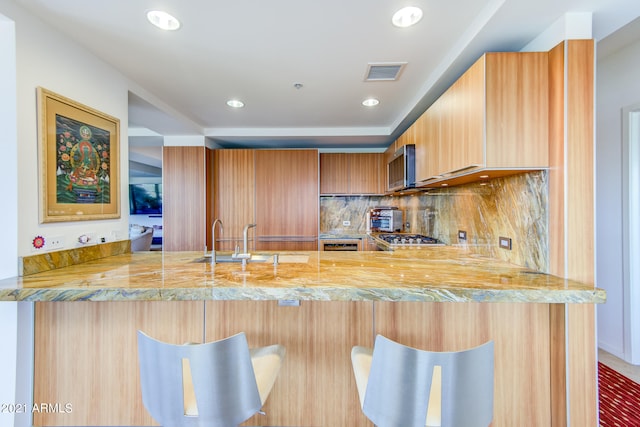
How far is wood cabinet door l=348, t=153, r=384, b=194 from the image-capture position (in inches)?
169

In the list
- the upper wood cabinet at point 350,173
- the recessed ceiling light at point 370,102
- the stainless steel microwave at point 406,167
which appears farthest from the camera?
the upper wood cabinet at point 350,173

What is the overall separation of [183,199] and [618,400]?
459 centimetres

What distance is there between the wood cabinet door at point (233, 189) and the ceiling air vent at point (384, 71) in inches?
87.9

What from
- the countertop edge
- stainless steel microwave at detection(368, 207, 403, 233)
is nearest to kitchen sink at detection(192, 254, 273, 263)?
the countertop edge

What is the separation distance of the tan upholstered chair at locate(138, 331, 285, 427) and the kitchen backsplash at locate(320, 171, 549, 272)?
1587mm

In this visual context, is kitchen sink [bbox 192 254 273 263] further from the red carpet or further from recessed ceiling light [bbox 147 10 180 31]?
the red carpet

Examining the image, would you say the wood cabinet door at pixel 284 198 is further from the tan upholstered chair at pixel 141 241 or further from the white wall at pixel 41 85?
the tan upholstered chair at pixel 141 241

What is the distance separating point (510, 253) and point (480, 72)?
112cm

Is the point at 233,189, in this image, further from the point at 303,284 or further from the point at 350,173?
the point at 303,284

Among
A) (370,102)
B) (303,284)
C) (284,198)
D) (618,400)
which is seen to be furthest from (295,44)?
(618,400)

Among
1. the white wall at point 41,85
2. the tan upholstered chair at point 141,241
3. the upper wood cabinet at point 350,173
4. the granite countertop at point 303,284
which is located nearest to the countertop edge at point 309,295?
Result: the granite countertop at point 303,284

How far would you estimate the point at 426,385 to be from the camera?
861 millimetres

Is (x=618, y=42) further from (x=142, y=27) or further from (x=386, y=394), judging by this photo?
(x=142, y=27)

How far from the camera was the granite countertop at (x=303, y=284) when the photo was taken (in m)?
1.13
